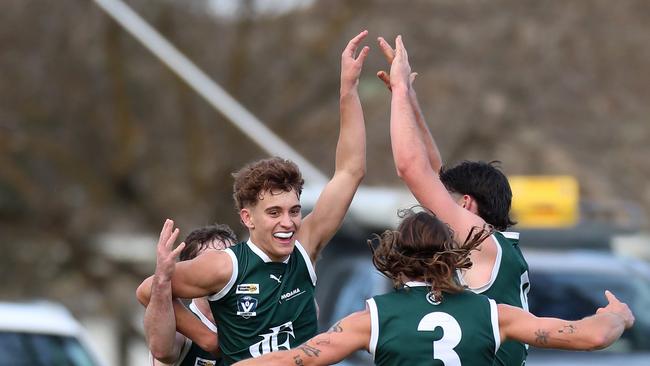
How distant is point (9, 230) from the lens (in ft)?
67.0

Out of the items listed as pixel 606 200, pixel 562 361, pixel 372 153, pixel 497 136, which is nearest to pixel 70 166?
pixel 372 153

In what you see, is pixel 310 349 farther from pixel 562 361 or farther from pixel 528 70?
pixel 528 70

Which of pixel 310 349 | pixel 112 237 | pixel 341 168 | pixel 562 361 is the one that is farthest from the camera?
pixel 112 237

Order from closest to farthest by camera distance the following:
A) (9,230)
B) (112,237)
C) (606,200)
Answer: (9,230) < (606,200) < (112,237)

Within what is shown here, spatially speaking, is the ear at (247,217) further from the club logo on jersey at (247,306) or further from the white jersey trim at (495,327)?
the white jersey trim at (495,327)

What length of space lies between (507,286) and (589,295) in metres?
4.91

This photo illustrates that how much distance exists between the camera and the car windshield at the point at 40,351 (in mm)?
9148

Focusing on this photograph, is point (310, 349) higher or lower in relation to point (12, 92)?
lower

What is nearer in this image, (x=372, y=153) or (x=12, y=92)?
(x=12, y=92)

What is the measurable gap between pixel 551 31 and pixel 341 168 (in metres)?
14.9

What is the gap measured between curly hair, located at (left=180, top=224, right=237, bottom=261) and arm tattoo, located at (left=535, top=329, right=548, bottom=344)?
1.59m

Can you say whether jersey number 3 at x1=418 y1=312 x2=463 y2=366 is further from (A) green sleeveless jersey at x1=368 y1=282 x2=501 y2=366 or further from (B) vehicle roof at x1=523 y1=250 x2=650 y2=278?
(B) vehicle roof at x1=523 y1=250 x2=650 y2=278

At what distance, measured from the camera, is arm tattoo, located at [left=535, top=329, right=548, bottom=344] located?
5055 millimetres

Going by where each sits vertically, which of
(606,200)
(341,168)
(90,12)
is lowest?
(341,168)
